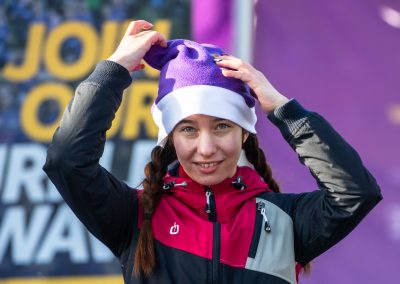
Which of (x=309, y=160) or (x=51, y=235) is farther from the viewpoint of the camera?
(x=51, y=235)

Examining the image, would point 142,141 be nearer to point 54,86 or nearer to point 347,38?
point 54,86

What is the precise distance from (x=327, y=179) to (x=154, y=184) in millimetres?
466

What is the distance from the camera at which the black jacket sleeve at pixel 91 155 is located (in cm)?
197

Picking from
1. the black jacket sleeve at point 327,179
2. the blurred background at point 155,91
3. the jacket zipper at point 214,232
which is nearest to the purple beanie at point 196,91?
the black jacket sleeve at point 327,179

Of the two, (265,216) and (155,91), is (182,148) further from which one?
(155,91)

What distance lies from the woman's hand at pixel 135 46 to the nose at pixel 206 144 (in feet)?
0.88

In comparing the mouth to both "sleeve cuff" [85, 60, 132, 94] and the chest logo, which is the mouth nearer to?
the chest logo

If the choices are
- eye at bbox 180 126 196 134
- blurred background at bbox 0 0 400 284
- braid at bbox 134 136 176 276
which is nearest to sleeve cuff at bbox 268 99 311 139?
eye at bbox 180 126 196 134

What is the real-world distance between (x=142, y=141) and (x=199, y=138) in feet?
5.38

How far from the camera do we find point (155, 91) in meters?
3.70

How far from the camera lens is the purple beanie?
209 centimetres

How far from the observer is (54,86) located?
3.67m

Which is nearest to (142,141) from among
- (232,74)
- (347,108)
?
(347,108)

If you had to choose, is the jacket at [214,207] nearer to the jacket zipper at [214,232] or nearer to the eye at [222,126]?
the jacket zipper at [214,232]
